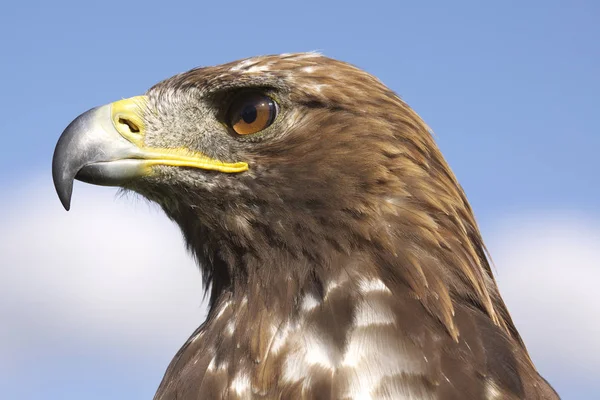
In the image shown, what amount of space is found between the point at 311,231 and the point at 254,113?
0.64 metres

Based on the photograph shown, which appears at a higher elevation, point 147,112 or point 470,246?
point 147,112

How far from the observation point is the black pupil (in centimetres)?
411

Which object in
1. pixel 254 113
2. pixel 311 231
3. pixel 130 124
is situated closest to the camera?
pixel 311 231

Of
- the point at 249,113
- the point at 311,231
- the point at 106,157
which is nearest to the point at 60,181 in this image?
the point at 106,157

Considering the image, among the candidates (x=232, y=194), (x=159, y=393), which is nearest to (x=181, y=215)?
(x=232, y=194)

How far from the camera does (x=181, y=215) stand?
4.34m

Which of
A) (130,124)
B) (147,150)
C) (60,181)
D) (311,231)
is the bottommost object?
(311,231)

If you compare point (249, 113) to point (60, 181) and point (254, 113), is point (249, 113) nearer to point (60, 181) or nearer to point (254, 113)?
point (254, 113)

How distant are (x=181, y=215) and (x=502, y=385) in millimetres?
1773

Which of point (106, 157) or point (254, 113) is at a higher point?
point (254, 113)

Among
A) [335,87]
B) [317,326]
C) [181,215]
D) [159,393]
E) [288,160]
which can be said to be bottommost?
[159,393]

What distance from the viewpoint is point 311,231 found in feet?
12.7

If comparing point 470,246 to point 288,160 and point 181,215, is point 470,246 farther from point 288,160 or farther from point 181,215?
point 181,215

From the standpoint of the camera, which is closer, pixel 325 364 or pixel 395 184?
pixel 325 364
